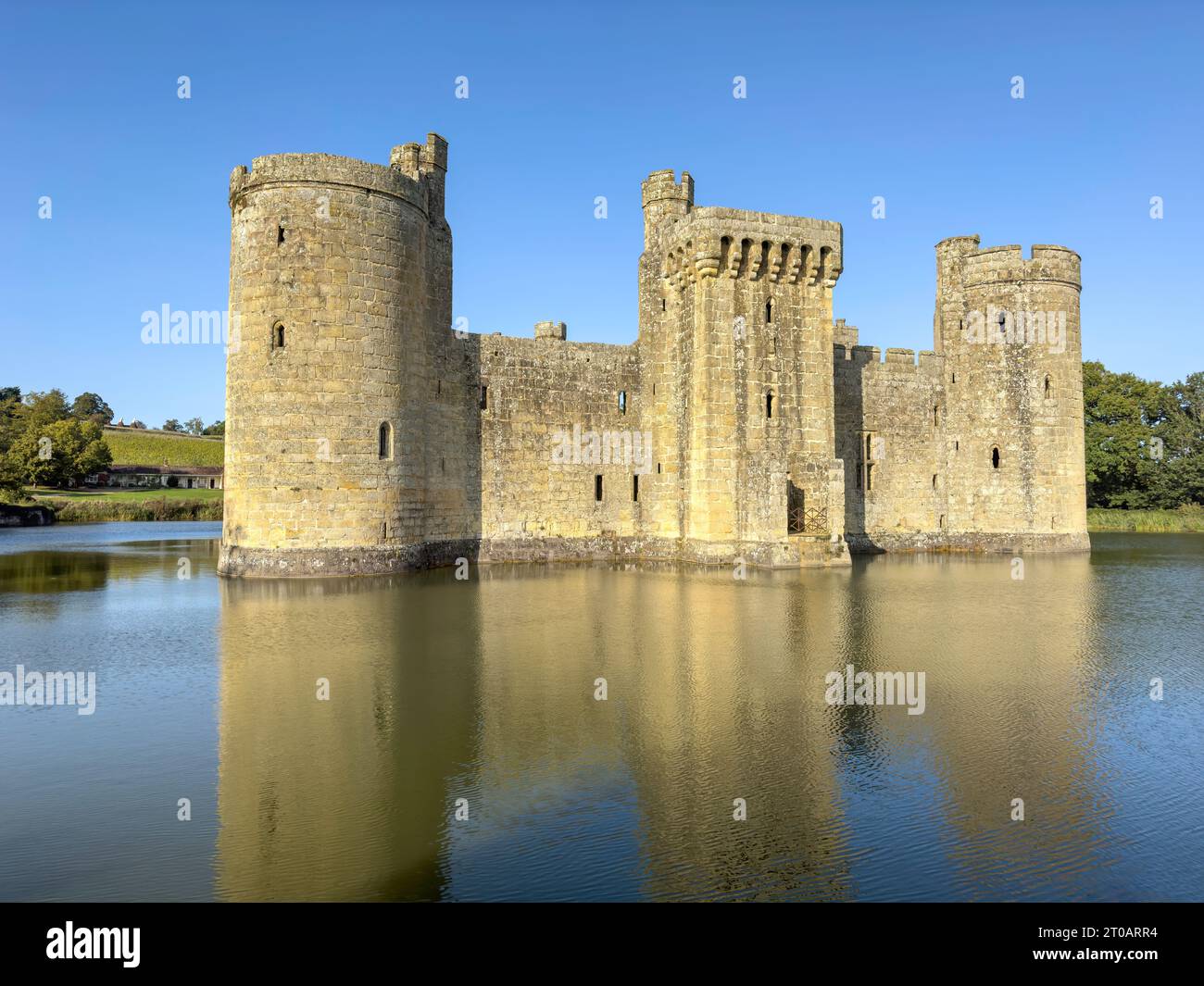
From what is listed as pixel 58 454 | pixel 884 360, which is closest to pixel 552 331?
pixel 884 360

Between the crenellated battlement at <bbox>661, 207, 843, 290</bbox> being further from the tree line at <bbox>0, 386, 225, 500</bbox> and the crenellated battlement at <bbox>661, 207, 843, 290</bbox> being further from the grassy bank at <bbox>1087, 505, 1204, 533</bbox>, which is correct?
the tree line at <bbox>0, 386, 225, 500</bbox>

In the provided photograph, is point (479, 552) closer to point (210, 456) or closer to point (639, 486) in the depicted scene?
point (639, 486)

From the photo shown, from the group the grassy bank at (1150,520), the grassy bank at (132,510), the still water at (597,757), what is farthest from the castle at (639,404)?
the grassy bank at (132,510)

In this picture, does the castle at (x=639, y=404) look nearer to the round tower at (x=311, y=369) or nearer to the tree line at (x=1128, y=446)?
the round tower at (x=311, y=369)

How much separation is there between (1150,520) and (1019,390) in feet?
75.3

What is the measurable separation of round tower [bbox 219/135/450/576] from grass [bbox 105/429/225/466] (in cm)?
7129

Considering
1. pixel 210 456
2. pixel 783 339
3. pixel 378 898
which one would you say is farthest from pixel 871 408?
pixel 210 456

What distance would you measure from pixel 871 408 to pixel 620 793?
26424 millimetres

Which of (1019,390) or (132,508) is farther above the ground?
(1019,390)

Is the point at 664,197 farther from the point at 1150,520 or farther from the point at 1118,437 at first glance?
the point at 1118,437

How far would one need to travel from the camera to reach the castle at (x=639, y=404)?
20375 millimetres

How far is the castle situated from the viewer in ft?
66.8

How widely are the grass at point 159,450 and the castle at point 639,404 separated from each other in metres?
70.2

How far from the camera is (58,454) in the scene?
59.8 metres
